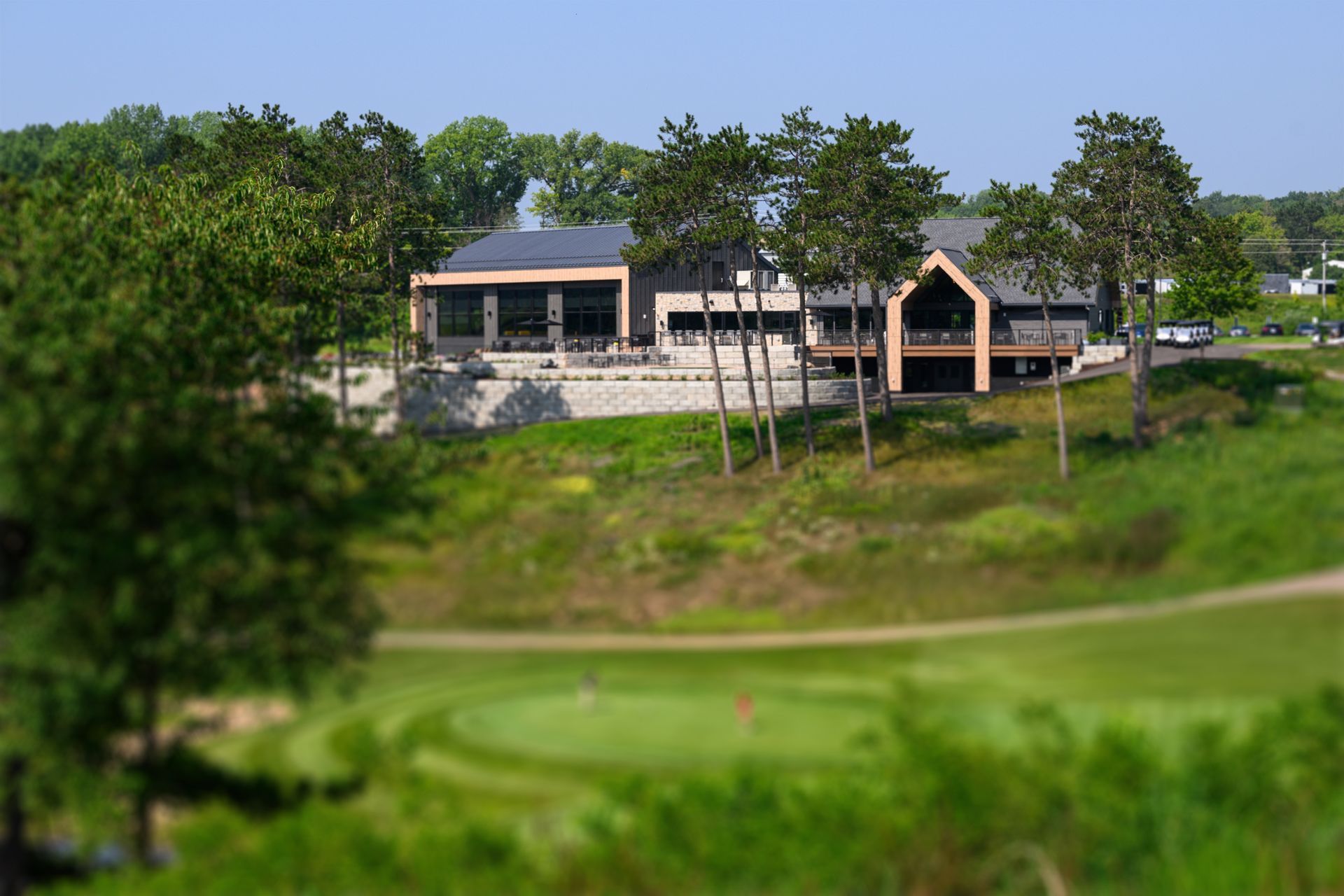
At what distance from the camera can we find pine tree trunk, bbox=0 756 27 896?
1614cm

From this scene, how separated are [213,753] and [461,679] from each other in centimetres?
318

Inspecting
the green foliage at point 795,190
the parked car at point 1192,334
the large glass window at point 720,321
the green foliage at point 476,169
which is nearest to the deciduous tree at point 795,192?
the green foliage at point 795,190

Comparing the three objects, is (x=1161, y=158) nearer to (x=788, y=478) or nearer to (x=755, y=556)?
(x=788, y=478)

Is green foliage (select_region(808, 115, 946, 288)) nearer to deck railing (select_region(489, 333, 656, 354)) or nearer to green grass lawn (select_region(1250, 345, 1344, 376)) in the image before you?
green grass lawn (select_region(1250, 345, 1344, 376))

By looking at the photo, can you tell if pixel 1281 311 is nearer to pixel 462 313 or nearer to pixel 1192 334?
pixel 1192 334

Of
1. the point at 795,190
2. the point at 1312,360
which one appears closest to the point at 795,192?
the point at 795,190

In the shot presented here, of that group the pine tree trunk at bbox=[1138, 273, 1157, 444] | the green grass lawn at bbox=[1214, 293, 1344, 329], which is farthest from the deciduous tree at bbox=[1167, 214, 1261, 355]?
the pine tree trunk at bbox=[1138, 273, 1157, 444]

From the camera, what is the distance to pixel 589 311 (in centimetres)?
7744

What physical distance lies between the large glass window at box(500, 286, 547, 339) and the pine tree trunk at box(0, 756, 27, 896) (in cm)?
6219

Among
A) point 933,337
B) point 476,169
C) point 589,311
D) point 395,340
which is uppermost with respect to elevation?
point 476,169

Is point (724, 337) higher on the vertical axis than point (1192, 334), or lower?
higher

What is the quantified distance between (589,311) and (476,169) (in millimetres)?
46443

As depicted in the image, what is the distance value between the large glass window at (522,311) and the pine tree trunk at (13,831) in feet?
204

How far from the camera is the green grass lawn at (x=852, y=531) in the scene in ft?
61.0
